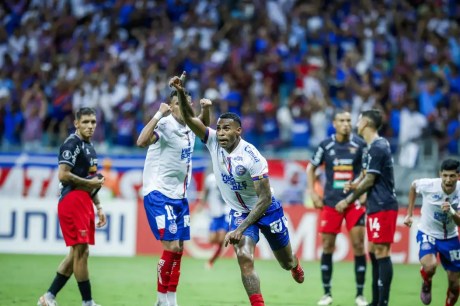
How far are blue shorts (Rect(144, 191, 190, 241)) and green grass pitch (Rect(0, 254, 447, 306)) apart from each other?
141cm

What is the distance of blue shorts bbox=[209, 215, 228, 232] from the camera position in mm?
17734

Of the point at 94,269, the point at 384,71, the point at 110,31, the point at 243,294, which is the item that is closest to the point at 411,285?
the point at 243,294

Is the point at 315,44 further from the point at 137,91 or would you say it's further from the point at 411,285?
the point at 411,285

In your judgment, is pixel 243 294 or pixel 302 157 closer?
pixel 243 294

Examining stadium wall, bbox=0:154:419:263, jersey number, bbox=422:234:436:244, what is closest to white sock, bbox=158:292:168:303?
jersey number, bbox=422:234:436:244

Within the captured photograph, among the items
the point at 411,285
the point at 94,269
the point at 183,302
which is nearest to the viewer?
the point at 183,302

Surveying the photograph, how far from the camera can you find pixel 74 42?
80.8 feet

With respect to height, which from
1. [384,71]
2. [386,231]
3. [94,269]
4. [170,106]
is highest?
[384,71]

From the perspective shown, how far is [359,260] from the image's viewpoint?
41.7 feet

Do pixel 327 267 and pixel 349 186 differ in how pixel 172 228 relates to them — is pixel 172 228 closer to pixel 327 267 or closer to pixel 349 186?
pixel 349 186

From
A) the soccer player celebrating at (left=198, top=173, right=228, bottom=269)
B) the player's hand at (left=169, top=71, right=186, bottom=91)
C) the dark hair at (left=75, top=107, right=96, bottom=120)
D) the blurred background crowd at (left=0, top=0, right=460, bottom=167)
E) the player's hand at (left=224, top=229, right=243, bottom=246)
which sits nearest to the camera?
the player's hand at (left=224, top=229, right=243, bottom=246)

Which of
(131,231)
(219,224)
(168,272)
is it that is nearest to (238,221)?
(168,272)

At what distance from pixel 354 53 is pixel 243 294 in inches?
425

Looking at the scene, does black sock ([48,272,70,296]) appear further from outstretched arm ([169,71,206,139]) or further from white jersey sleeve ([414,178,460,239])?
white jersey sleeve ([414,178,460,239])
